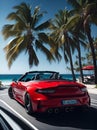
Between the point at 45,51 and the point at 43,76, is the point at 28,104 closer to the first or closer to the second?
the point at 43,76

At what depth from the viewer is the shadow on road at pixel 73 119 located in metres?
7.08

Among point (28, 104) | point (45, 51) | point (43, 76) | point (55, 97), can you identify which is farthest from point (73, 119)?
point (45, 51)

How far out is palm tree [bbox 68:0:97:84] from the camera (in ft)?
90.7

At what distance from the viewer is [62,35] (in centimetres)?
3712

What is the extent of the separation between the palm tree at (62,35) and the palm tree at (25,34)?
448 centimetres

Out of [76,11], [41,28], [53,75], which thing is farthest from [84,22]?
[53,75]

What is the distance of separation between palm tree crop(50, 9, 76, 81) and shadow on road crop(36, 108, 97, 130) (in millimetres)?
28281

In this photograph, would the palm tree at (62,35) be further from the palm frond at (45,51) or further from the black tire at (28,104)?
the black tire at (28,104)

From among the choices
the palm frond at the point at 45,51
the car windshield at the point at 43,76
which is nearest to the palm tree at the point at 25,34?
the palm frond at the point at 45,51

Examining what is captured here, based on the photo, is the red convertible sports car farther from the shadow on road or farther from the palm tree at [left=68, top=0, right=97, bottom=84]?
the palm tree at [left=68, top=0, right=97, bottom=84]

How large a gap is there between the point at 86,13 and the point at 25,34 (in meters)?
7.35

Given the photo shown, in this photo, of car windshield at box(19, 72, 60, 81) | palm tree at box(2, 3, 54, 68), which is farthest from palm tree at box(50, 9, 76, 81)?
car windshield at box(19, 72, 60, 81)

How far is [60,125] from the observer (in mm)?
7164

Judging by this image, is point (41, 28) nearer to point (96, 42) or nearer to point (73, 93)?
point (96, 42)
